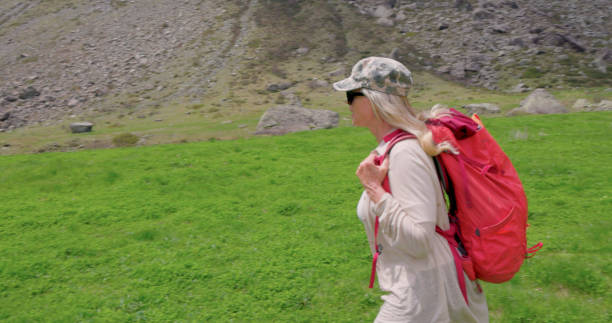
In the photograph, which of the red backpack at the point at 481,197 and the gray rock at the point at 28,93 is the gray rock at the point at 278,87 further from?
the red backpack at the point at 481,197

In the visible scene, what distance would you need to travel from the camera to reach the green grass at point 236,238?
6816mm

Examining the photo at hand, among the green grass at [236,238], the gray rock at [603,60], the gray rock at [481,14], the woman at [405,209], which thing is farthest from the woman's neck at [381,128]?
the gray rock at [481,14]

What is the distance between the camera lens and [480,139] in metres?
3.22

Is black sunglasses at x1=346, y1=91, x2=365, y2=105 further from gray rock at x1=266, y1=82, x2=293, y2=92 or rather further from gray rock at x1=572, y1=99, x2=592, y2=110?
gray rock at x1=266, y1=82, x2=293, y2=92

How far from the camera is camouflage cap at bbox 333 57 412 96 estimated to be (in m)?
3.20

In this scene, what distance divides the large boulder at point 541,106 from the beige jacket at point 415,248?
24082 mm

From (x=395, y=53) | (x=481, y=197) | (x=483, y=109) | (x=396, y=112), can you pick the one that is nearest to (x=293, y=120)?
(x=483, y=109)

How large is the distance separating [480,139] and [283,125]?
2164cm

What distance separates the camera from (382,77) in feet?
10.6

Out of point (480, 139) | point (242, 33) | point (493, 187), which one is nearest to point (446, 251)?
point (493, 187)

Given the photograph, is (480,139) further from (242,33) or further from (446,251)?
(242,33)

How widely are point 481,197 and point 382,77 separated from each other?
105 centimetres

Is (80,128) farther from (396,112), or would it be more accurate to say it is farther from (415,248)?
(415,248)

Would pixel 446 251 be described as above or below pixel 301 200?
above
